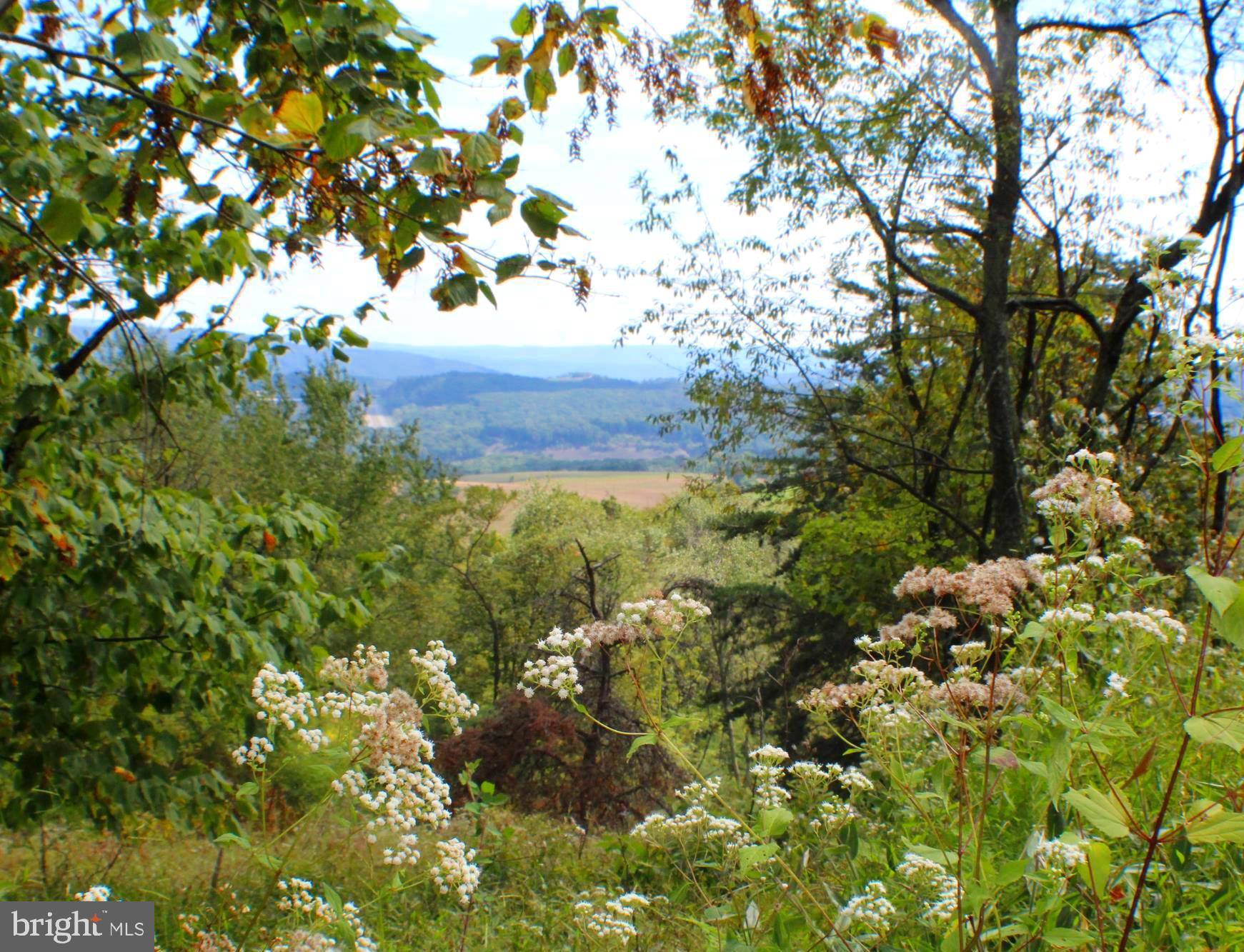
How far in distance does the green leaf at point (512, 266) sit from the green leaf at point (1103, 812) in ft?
4.11

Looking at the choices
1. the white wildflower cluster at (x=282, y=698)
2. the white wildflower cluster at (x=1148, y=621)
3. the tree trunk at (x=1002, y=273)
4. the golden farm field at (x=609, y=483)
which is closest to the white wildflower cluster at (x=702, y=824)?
the white wildflower cluster at (x=282, y=698)

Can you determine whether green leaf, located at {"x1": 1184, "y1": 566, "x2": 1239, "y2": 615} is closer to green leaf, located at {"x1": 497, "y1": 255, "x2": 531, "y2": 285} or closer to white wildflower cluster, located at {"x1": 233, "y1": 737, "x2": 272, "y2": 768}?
green leaf, located at {"x1": 497, "y1": 255, "x2": 531, "y2": 285}

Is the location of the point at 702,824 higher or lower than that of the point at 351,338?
lower

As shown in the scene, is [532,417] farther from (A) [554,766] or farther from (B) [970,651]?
(B) [970,651]

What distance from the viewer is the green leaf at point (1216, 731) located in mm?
1143

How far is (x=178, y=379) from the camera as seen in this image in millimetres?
3348

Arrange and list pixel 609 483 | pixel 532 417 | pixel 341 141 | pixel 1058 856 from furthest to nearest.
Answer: pixel 532 417, pixel 609 483, pixel 1058 856, pixel 341 141

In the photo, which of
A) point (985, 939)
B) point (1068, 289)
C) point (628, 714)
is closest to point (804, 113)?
point (1068, 289)

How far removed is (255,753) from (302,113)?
1321mm

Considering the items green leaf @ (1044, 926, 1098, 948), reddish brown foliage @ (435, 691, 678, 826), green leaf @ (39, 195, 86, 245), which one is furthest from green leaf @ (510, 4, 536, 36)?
reddish brown foliage @ (435, 691, 678, 826)

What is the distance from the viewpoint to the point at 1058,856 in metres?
1.67

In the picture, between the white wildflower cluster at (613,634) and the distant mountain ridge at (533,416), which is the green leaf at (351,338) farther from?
the distant mountain ridge at (533,416)

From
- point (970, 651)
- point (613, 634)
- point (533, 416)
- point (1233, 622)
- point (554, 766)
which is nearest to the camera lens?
point (1233, 622)

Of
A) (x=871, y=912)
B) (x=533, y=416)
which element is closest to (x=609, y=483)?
(x=533, y=416)
